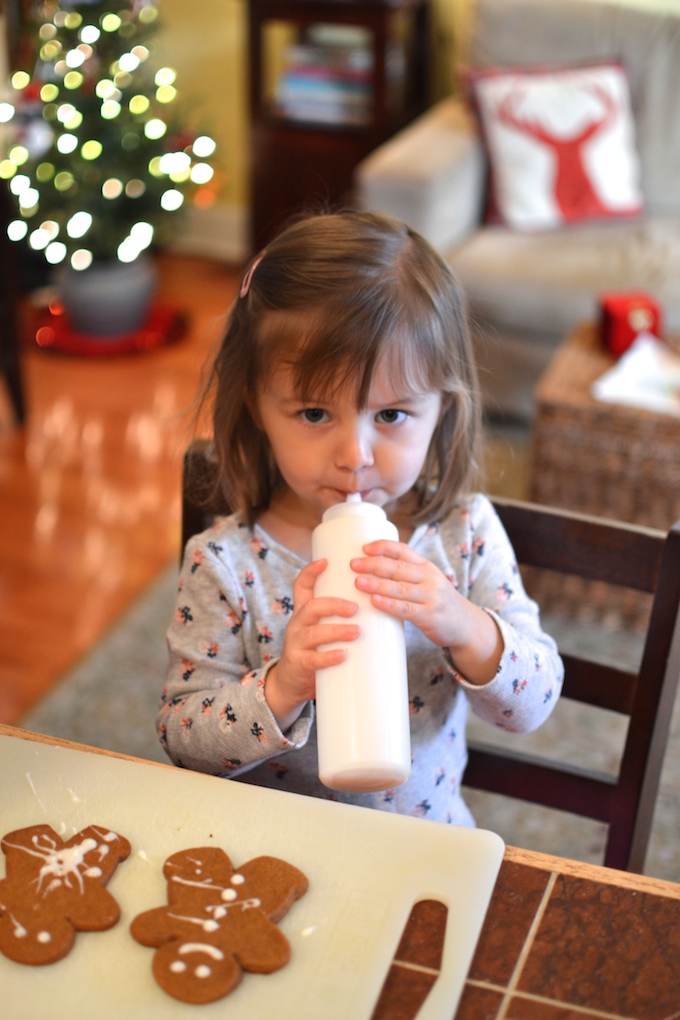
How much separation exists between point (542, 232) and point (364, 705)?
2499mm

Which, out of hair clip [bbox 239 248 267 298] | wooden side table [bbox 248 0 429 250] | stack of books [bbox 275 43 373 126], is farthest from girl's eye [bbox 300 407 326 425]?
stack of books [bbox 275 43 373 126]

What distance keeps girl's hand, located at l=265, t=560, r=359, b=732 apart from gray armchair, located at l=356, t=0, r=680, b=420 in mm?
1887

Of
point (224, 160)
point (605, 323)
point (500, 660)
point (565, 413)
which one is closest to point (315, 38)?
point (224, 160)

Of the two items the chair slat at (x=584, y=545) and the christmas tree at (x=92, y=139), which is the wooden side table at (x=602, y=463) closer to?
the chair slat at (x=584, y=545)

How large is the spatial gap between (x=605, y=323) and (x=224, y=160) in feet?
7.10

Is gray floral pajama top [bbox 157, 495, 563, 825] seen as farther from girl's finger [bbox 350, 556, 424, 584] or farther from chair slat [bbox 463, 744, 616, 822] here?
girl's finger [bbox 350, 556, 424, 584]

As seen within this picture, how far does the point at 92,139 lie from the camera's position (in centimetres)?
306

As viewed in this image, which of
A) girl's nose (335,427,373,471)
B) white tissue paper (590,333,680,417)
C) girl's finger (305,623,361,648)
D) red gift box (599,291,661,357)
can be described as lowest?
white tissue paper (590,333,680,417)

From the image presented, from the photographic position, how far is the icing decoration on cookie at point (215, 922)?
1.96ft

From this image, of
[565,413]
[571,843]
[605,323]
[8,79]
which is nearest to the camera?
[571,843]

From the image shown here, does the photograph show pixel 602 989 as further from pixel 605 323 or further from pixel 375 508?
pixel 605 323

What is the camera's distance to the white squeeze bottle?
0.67 metres

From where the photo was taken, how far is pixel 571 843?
1.69 meters

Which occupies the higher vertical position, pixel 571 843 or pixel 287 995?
pixel 287 995
